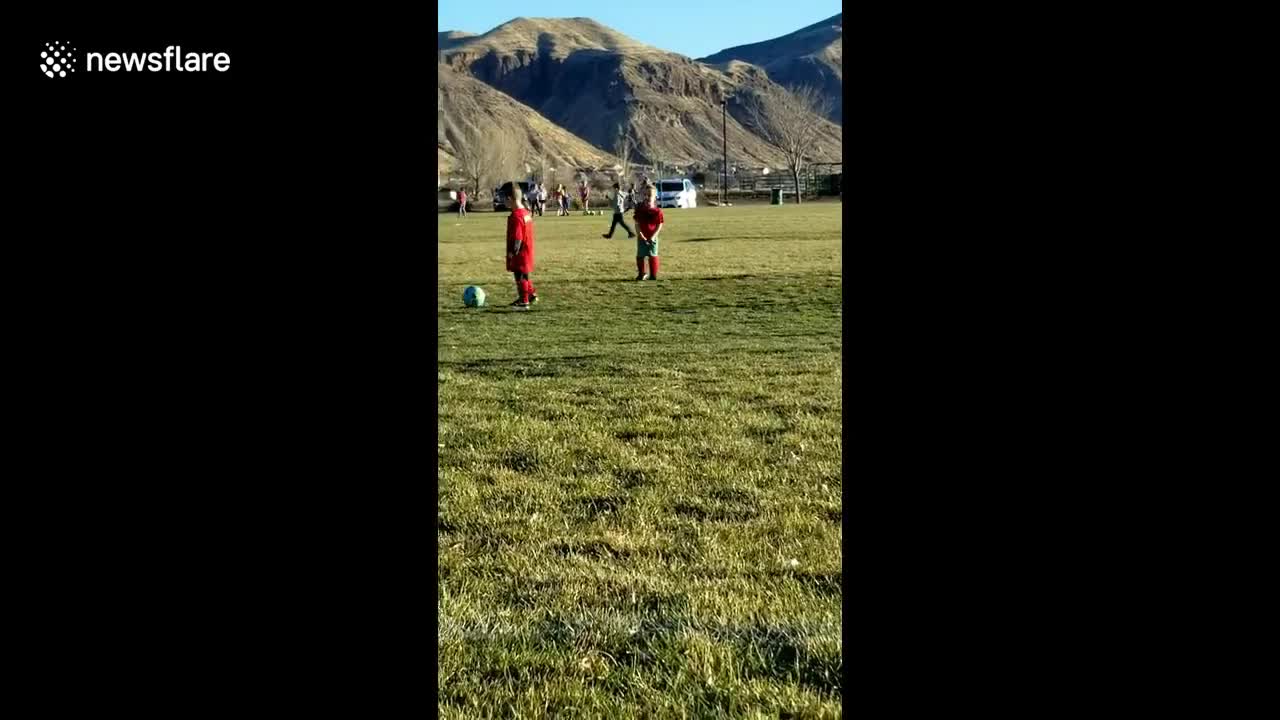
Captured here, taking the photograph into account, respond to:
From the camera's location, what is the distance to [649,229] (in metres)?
20.4

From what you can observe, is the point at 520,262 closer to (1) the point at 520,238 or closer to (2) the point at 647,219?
(1) the point at 520,238

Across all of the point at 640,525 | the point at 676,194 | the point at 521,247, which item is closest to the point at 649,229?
the point at 521,247

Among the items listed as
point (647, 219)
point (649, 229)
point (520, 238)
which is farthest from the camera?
point (649, 229)

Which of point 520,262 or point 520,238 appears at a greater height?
point 520,238

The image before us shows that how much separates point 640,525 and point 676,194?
238ft

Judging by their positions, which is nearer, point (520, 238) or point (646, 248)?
point (520, 238)

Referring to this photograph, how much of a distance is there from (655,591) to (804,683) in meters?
1.04

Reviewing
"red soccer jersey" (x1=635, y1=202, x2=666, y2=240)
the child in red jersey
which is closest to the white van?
"red soccer jersey" (x1=635, y1=202, x2=666, y2=240)

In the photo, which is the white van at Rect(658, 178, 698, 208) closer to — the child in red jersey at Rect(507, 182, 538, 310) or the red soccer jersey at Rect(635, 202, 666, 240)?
the red soccer jersey at Rect(635, 202, 666, 240)

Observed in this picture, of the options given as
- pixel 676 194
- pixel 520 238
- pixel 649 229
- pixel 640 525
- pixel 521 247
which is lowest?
pixel 640 525
